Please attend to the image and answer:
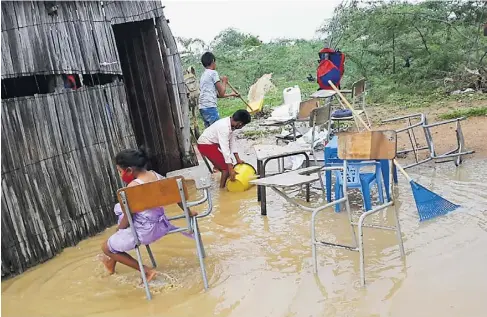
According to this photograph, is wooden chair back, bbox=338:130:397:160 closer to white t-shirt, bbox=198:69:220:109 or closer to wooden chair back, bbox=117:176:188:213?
wooden chair back, bbox=117:176:188:213

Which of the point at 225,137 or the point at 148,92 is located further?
the point at 148,92

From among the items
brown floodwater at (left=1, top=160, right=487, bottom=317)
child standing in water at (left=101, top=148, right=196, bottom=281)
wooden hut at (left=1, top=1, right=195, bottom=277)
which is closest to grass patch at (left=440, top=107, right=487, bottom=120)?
brown floodwater at (left=1, top=160, right=487, bottom=317)

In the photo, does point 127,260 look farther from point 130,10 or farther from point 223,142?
point 130,10

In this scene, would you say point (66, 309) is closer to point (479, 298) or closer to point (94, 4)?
point (479, 298)

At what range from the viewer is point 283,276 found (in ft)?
14.2

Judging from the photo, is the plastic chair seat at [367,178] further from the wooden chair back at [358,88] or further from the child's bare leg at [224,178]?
the wooden chair back at [358,88]

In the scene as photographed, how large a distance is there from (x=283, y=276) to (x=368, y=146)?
50.0 inches

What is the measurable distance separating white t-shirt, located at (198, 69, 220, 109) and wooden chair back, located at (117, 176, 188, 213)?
14.2ft

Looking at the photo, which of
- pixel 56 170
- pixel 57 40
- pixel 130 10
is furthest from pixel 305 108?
pixel 56 170

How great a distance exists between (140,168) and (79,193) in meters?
1.44

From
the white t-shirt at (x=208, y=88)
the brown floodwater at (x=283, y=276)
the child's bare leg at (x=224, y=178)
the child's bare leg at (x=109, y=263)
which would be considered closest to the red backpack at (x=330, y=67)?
the white t-shirt at (x=208, y=88)

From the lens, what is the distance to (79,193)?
556 cm

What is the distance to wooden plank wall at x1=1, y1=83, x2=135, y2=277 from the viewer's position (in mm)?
4730

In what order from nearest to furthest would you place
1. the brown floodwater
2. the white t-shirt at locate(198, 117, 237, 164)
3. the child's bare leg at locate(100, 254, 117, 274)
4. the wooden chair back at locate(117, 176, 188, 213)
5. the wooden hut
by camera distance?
the brown floodwater, the wooden chair back at locate(117, 176, 188, 213), the child's bare leg at locate(100, 254, 117, 274), the wooden hut, the white t-shirt at locate(198, 117, 237, 164)
